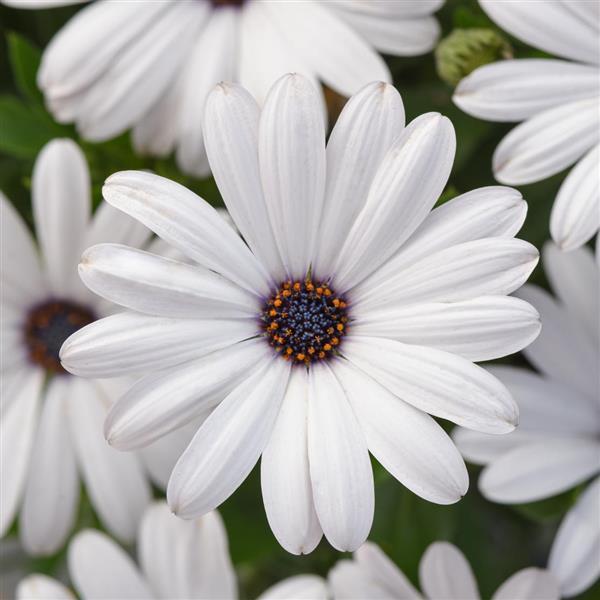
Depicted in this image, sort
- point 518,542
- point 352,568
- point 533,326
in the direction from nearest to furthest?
point 533,326, point 352,568, point 518,542

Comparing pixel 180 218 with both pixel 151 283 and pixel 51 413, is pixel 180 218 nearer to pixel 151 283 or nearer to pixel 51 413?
pixel 151 283

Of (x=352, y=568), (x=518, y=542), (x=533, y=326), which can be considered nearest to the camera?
(x=533, y=326)

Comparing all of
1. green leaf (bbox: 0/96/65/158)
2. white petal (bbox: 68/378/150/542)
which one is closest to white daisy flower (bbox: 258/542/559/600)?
white petal (bbox: 68/378/150/542)

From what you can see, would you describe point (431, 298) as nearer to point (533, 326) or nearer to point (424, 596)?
point (533, 326)

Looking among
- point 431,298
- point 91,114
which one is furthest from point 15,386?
Result: point 431,298

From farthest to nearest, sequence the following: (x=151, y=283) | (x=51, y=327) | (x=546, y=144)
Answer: (x=51, y=327), (x=546, y=144), (x=151, y=283)

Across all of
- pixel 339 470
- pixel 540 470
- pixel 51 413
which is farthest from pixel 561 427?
pixel 51 413
